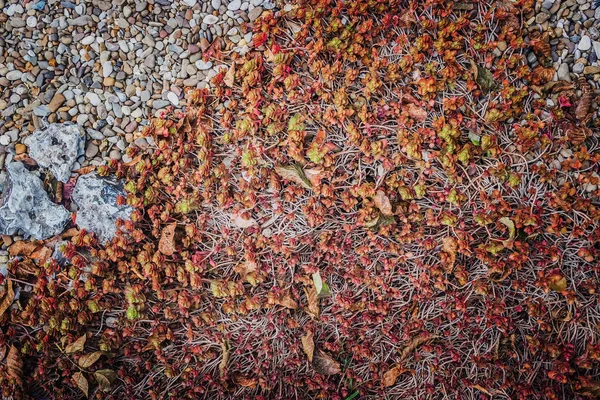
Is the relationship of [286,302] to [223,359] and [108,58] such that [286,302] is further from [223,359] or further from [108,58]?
[108,58]

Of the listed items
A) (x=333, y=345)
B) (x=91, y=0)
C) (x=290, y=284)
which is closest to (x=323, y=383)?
(x=333, y=345)

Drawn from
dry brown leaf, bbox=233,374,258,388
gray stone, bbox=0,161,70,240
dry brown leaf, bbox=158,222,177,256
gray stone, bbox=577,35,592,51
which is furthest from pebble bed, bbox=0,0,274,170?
gray stone, bbox=577,35,592,51

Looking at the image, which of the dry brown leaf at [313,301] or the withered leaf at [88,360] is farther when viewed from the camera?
the dry brown leaf at [313,301]

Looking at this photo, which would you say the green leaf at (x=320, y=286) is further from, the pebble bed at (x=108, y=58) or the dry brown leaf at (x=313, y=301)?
the pebble bed at (x=108, y=58)

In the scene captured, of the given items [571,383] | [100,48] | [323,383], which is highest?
[100,48]

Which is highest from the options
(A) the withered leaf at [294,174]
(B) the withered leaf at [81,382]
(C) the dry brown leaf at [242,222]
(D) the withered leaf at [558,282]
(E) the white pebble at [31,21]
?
(E) the white pebble at [31,21]

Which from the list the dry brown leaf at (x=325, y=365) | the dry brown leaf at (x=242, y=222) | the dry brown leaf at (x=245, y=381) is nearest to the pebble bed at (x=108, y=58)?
the dry brown leaf at (x=242, y=222)

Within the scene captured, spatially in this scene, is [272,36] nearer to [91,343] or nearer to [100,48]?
[100,48]

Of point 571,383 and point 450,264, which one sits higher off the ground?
point 450,264
